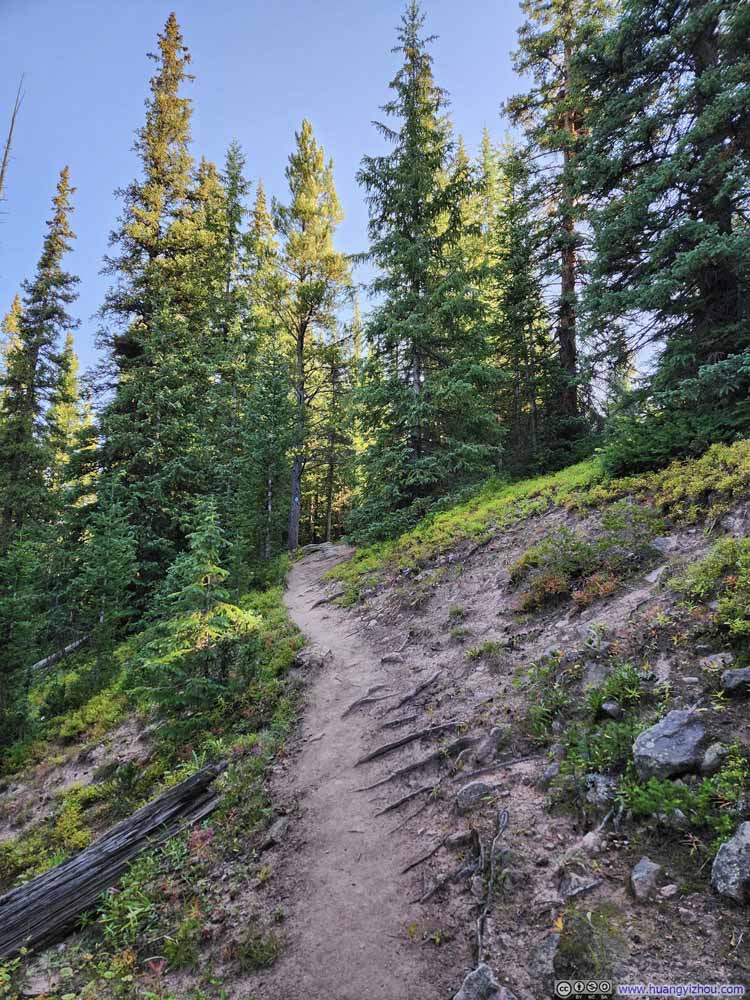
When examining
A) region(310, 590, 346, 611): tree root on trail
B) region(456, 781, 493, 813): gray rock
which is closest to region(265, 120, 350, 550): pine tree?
region(310, 590, 346, 611): tree root on trail

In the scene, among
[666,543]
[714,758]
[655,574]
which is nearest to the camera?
[714,758]

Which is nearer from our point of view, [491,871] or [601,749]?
[491,871]

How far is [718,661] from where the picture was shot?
168 inches

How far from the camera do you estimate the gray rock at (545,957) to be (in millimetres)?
2977

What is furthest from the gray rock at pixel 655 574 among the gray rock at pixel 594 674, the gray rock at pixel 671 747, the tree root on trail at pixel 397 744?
the tree root on trail at pixel 397 744

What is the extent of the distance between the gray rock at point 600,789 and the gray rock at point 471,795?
1060 millimetres

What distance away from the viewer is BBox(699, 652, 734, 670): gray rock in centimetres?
422

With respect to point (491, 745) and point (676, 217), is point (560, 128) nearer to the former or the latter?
point (676, 217)

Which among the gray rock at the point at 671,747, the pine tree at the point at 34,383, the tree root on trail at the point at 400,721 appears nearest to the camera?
the gray rock at the point at 671,747

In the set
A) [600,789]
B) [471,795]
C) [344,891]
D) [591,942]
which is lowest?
[344,891]

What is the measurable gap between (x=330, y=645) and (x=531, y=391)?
12.5 m

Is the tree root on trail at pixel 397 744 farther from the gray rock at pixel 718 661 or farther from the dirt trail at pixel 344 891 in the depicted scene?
the gray rock at pixel 718 661

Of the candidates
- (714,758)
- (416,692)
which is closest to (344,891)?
(416,692)

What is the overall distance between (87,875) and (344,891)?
11.6ft
